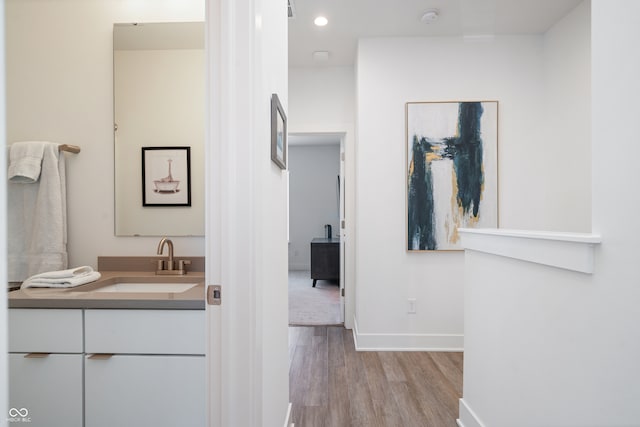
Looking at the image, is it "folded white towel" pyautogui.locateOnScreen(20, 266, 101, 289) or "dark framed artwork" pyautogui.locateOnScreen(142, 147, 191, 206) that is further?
"dark framed artwork" pyautogui.locateOnScreen(142, 147, 191, 206)

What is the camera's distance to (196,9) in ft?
6.37

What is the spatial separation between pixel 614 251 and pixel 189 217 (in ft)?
6.19

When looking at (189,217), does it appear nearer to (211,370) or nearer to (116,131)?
(116,131)

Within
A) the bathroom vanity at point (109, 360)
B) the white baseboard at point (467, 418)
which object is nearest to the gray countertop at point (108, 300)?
the bathroom vanity at point (109, 360)

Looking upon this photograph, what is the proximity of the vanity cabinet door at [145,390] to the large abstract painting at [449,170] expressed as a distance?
7.07ft

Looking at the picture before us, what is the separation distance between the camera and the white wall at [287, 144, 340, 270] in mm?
7293

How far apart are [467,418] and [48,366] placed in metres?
1.99

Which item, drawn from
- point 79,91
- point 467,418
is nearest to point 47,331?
point 79,91

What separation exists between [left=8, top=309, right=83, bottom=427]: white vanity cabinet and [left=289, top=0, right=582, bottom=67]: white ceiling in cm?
246

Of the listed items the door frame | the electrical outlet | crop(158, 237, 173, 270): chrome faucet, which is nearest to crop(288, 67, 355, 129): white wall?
→ the door frame

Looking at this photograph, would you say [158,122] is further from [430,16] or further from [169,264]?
[430,16]

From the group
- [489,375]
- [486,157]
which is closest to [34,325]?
[489,375]

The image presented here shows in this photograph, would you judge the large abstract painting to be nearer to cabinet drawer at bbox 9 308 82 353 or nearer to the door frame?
the door frame

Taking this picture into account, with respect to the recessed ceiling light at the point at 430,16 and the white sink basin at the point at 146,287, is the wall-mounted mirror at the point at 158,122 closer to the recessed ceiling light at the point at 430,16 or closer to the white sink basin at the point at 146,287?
the white sink basin at the point at 146,287
